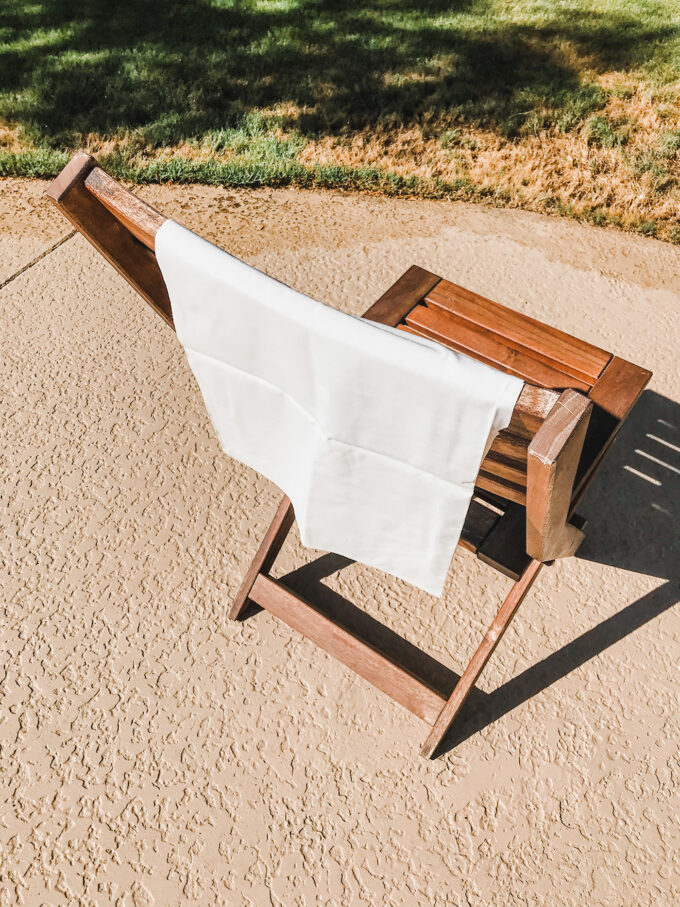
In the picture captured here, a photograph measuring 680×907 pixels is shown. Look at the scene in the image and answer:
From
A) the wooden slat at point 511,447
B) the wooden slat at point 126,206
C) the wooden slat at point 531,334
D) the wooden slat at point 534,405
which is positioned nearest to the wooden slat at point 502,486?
the wooden slat at point 511,447

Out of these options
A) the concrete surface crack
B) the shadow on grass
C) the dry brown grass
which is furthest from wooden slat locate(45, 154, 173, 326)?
the shadow on grass

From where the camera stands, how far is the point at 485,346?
2.01 m

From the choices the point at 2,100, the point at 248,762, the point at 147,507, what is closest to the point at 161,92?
the point at 2,100

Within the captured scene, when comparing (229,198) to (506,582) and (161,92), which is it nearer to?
(161,92)

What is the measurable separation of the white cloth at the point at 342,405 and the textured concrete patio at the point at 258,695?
0.71 metres

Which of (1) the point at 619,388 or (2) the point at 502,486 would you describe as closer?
(2) the point at 502,486

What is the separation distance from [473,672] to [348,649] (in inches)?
14.8

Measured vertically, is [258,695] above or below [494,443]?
below

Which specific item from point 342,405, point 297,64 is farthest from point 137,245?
point 297,64

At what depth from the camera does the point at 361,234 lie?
370 cm

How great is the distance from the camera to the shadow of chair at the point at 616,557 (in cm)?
218

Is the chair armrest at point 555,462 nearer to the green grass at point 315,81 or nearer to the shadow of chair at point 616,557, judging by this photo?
the shadow of chair at point 616,557

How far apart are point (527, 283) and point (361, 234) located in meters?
0.89

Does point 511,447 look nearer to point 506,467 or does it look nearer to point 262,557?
point 506,467
